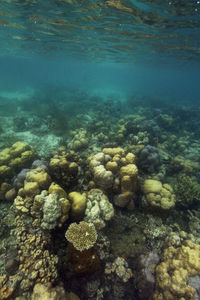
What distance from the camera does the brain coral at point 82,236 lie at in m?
3.33

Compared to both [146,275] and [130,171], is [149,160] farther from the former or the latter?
[146,275]

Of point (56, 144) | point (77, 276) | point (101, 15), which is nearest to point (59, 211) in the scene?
point (77, 276)

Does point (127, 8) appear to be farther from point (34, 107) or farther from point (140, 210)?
point (34, 107)

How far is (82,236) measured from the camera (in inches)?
137

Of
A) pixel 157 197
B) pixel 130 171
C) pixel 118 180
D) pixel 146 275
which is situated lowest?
pixel 146 275

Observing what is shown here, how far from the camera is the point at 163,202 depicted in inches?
195

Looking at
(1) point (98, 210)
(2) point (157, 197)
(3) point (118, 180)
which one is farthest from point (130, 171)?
(1) point (98, 210)

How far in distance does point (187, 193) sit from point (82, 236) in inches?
169

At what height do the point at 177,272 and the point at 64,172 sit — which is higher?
the point at 64,172

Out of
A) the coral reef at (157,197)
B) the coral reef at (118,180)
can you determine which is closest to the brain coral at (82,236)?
the coral reef at (118,180)

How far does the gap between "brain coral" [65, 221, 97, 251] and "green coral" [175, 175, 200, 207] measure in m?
3.86

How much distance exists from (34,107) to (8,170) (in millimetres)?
18195

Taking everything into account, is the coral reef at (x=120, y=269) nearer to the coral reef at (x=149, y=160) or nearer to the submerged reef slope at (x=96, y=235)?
the submerged reef slope at (x=96, y=235)

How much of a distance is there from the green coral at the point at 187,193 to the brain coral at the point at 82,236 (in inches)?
152
